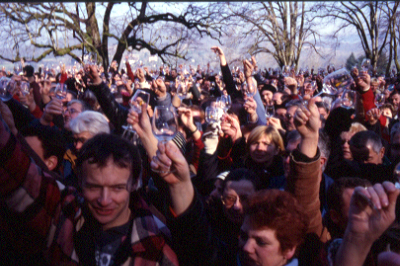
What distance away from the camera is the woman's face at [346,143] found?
11.9ft

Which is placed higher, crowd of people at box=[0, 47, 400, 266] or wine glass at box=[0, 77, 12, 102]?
wine glass at box=[0, 77, 12, 102]

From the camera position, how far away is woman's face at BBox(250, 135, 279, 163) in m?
3.08

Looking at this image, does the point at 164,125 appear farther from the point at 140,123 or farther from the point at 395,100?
the point at 395,100

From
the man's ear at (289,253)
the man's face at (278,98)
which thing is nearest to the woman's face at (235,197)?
the man's ear at (289,253)

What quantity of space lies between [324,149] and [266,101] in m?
2.77

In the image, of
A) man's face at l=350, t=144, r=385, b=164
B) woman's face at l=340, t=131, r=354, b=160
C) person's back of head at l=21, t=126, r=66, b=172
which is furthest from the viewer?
woman's face at l=340, t=131, r=354, b=160

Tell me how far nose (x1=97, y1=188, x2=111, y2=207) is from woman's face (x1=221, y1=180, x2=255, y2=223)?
94cm

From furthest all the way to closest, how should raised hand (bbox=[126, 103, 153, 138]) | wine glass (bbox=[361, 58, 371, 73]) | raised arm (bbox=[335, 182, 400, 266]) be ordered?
wine glass (bbox=[361, 58, 371, 73])
raised hand (bbox=[126, 103, 153, 138])
raised arm (bbox=[335, 182, 400, 266])

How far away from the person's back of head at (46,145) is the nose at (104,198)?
→ 1091mm

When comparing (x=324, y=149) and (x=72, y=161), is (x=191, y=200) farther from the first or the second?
(x=324, y=149)

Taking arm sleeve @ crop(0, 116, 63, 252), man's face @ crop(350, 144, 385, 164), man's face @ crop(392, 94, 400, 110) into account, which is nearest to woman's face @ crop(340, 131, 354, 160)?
man's face @ crop(350, 144, 385, 164)

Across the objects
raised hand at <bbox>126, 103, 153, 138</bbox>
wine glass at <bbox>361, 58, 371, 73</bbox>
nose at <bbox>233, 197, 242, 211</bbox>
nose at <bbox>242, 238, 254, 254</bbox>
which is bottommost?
nose at <bbox>233, 197, 242, 211</bbox>

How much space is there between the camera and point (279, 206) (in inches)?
71.3

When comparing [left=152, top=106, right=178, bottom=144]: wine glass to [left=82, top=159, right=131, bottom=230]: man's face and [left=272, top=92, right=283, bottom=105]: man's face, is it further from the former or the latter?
[left=272, top=92, right=283, bottom=105]: man's face
